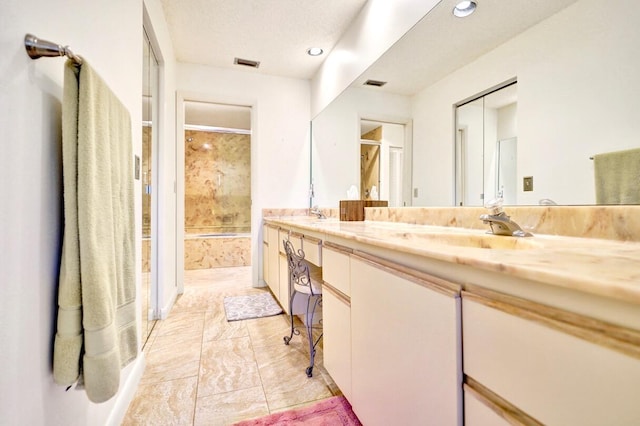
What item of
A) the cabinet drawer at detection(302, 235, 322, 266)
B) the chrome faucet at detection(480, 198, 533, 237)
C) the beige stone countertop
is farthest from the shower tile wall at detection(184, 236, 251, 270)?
the chrome faucet at detection(480, 198, 533, 237)

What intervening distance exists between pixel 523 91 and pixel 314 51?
88.1 inches

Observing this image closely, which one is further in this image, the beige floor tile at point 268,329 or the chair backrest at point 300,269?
the beige floor tile at point 268,329

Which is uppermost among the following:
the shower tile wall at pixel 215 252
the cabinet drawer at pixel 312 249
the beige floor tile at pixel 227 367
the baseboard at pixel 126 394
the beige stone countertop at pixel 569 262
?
the beige stone countertop at pixel 569 262

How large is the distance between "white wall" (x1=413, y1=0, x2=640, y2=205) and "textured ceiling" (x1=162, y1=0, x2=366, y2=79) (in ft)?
5.02

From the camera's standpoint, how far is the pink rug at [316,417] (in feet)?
3.89

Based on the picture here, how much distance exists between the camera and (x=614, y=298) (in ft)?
1.22

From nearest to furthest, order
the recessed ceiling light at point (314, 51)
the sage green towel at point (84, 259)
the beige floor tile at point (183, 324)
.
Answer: the sage green towel at point (84, 259) < the beige floor tile at point (183, 324) < the recessed ceiling light at point (314, 51)

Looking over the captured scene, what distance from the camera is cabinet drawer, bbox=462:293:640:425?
371mm

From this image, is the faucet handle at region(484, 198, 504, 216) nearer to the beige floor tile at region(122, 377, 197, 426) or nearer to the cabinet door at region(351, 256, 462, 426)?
the cabinet door at region(351, 256, 462, 426)

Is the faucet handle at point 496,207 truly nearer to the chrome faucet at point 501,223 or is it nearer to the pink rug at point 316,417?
the chrome faucet at point 501,223

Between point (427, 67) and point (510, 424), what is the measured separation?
1.66 m

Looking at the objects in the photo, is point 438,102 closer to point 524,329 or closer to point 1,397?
point 524,329

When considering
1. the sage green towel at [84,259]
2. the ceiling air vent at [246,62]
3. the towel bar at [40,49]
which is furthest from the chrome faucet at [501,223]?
the ceiling air vent at [246,62]

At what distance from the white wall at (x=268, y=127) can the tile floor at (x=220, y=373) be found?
46.6 inches
